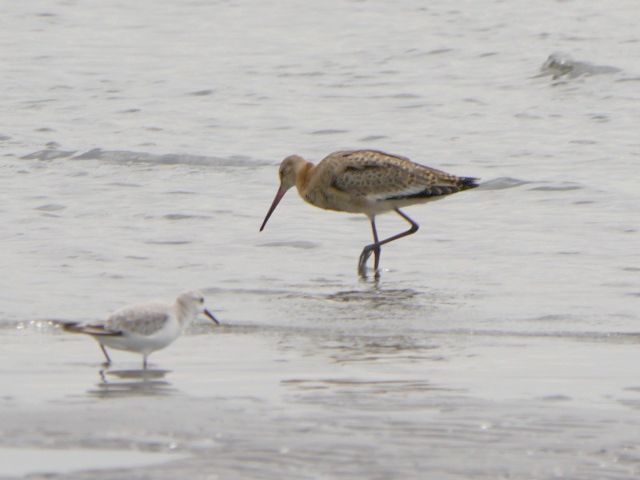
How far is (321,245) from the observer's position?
1300 centimetres

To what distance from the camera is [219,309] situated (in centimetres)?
1027

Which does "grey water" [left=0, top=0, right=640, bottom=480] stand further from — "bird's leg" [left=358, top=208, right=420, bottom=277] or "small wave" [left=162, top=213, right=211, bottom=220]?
"bird's leg" [left=358, top=208, right=420, bottom=277]

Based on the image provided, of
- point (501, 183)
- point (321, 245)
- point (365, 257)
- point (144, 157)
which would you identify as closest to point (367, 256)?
point (365, 257)

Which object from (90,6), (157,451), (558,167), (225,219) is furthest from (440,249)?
(90,6)

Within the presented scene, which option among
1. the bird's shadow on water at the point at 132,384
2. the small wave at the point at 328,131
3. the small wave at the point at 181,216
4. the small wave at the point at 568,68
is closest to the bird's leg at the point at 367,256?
the small wave at the point at 181,216

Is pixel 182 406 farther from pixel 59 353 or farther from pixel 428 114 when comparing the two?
pixel 428 114

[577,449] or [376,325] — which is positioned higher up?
[577,449]

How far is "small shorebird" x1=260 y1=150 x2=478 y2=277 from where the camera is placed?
1298 centimetres

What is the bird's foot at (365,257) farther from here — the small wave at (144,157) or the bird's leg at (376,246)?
the small wave at (144,157)

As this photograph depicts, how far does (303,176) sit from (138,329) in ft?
18.4

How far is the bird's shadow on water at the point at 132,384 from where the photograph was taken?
764 centimetres

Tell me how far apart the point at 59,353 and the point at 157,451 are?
7.82ft

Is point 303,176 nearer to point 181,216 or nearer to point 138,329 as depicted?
point 181,216

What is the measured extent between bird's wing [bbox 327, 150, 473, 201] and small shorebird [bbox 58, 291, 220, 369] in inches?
188
